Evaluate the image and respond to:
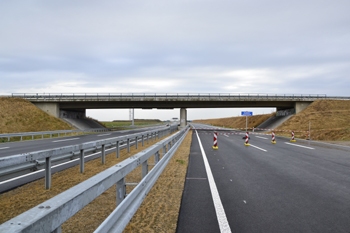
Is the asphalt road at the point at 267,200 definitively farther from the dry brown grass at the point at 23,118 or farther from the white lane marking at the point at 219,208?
the dry brown grass at the point at 23,118

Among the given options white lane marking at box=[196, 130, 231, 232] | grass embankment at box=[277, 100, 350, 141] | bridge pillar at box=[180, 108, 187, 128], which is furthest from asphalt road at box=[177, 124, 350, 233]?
bridge pillar at box=[180, 108, 187, 128]

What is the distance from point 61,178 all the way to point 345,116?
46.1m

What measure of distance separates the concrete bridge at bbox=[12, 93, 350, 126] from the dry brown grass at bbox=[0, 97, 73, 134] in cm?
239

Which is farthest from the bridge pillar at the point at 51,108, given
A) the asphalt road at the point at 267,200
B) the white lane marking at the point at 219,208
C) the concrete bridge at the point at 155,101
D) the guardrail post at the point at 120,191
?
the guardrail post at the point at 120,191

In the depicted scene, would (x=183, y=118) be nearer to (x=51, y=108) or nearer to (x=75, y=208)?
(x=51, y=108)

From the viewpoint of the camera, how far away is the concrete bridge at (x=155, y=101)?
40500 mm

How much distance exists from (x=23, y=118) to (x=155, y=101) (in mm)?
21383

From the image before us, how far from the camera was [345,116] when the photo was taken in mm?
39312

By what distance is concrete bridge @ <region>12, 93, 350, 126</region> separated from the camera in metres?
40.5

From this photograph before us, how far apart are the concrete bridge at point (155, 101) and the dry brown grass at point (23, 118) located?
2389 mm

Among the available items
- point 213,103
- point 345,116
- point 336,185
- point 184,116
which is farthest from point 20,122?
point 345,116

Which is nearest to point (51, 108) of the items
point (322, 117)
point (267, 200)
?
point (267, 200)

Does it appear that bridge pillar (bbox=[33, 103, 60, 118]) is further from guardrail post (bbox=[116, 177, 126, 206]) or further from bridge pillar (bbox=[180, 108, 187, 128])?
guardrail post (bbox=[116, 177, 126, 206])

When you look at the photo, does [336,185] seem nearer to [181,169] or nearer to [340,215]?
[340,215]
